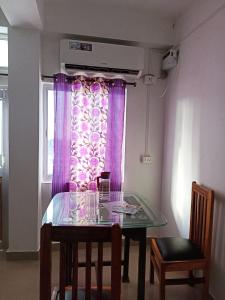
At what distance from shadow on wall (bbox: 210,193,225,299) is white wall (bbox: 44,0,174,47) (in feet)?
6.15

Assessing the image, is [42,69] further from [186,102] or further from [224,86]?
[224,86]

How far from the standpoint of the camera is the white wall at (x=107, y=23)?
105 inches

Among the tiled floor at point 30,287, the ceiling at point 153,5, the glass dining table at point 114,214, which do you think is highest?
the ceiling at point 153,5

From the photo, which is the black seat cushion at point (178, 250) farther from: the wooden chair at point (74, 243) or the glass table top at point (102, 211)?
the wooden chair at point (74, 243)

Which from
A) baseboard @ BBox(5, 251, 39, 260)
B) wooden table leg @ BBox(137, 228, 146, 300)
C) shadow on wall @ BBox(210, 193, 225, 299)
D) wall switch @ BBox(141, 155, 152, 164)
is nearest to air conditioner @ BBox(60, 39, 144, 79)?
wall switch @ BBox(141, 155, 152, 164)

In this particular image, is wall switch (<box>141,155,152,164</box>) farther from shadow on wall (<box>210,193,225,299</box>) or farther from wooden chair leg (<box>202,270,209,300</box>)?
wooden chair leg (<box>202,270,209,300</box>)

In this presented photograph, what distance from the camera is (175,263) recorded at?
6.37 ft

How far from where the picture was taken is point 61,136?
2.87 m

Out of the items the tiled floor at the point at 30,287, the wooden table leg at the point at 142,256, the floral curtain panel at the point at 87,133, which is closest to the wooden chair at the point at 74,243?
the wooden table leg at the point at 142,256

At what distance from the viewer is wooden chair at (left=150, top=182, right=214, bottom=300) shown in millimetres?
1947

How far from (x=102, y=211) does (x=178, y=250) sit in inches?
26.4

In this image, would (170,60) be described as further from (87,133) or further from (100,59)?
(87,133)

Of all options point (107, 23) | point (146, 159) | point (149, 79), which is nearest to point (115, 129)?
point (146, 159)

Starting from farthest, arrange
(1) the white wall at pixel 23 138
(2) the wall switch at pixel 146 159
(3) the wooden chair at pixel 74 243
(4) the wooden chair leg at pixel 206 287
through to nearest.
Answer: (2) the wall switch at pixel 146 159, (1) the white wall at pixel 23 138, (4) the wooden chair leg at pixel 206 287, (3) the wooden chair at pixel 74 243
